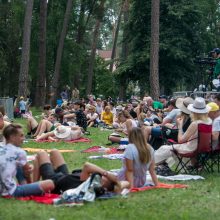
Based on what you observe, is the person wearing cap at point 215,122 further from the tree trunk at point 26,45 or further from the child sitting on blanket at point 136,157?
the tree trunk at point 26,45

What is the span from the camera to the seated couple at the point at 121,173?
318 inches

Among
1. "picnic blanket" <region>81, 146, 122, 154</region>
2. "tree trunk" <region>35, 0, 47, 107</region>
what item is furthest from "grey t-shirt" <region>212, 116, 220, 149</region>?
"tree trunk" <region>35, 0, 47, 107</region>

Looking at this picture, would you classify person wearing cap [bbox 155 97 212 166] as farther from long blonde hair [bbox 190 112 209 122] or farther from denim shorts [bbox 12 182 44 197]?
denim shorts [bbox 12 182 44 197]

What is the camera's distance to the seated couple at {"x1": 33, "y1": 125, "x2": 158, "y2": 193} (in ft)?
26.5

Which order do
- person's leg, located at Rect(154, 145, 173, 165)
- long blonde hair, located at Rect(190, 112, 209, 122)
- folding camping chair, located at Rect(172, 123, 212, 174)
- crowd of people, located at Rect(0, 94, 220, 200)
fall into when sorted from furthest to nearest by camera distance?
person's leg, located at Rect(154, 145, 173, 165) < long blonde hair, located at Rect(190, 112, 209, 122) < folding camping chair, located at Rect(172, 123, 212, 174) < crowd of people, located at Rect(0, 94, 220, 200)

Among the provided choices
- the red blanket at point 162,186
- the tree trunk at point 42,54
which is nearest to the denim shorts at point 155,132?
the red blanket at point 162,186

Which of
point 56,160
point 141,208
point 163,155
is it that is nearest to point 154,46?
point 163,155

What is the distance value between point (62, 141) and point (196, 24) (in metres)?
25.5

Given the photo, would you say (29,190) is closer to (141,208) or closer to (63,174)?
(63,174)

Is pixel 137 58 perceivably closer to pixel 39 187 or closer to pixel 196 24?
pixel 196 24

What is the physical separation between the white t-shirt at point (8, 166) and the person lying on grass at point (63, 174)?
544 millimetres

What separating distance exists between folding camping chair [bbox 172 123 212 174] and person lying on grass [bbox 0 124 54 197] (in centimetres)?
362

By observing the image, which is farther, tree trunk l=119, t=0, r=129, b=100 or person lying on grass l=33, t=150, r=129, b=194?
tree trunk l=119, t=0, r=129, b=100

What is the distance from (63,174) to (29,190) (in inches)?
24.0
